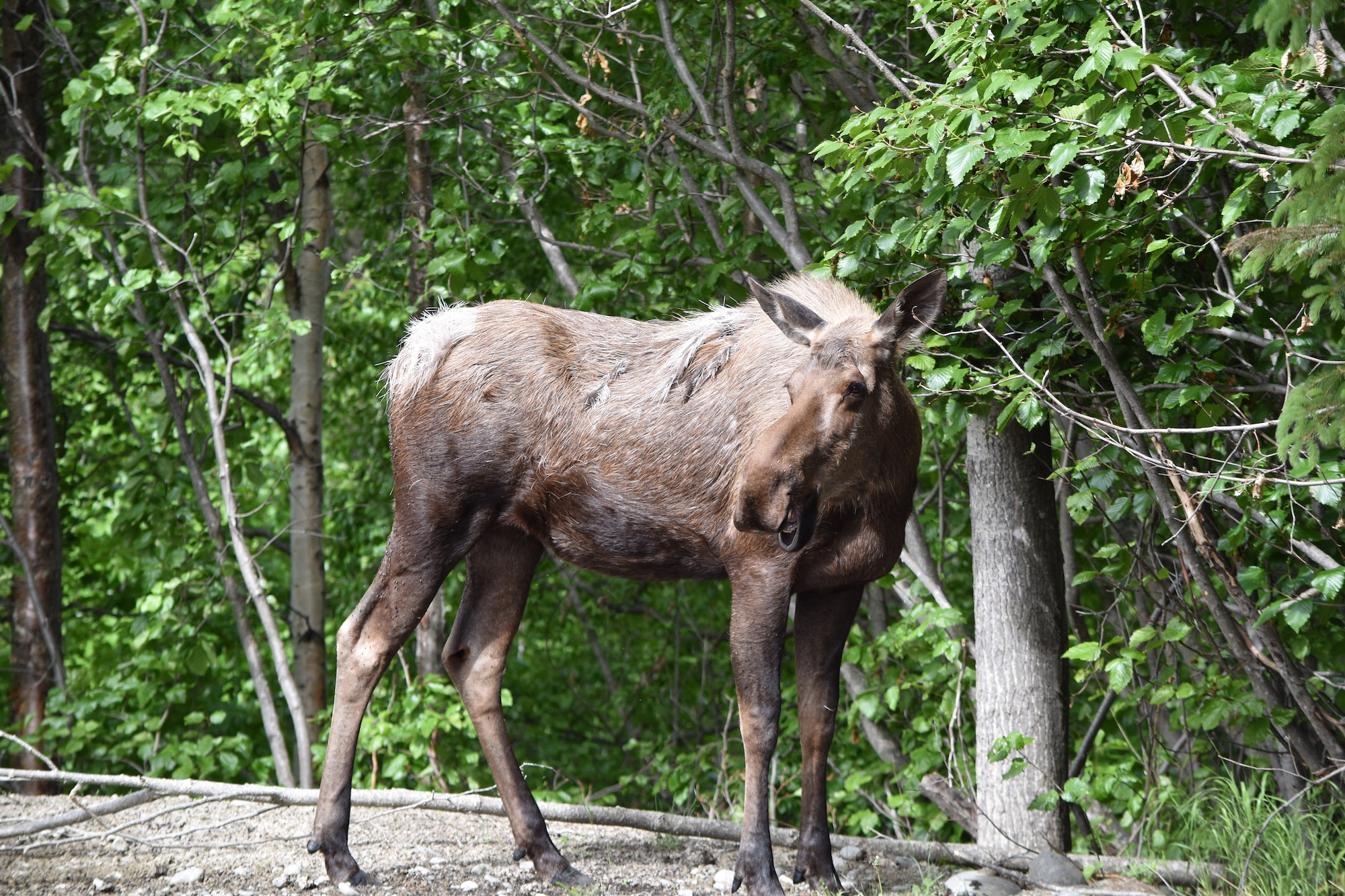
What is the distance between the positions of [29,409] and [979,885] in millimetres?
6765

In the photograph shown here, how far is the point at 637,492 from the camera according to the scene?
433 cm

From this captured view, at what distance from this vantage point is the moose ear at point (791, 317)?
3.98m

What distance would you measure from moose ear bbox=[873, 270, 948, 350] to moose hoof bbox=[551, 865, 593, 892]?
2305 mm

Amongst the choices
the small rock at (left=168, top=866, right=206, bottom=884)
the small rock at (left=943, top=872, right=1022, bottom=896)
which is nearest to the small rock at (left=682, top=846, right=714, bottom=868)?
the small rock at (left=943, top=872, right=1022, bottom=896)

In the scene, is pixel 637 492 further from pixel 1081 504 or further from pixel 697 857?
pixel 1081 504

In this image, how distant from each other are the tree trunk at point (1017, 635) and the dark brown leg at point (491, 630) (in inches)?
78.2

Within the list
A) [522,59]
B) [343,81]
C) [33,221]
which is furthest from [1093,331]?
[33,221]

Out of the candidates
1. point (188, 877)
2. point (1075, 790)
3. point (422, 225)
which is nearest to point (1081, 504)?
point (1075, 790)

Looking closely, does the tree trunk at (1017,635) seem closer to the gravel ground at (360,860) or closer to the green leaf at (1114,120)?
the gravel ground at (360,860)

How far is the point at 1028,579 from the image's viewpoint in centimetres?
505

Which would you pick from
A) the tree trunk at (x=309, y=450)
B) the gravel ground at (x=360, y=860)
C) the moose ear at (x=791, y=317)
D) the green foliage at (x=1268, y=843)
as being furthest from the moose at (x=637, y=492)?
the tree trunk at (x=309, y=450)

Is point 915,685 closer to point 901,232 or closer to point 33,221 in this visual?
point 901,232

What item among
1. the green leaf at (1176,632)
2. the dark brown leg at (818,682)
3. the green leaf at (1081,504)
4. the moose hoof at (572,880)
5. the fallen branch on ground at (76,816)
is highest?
the green leaf at (1081,504)

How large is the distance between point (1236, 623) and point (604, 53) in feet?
13.7
